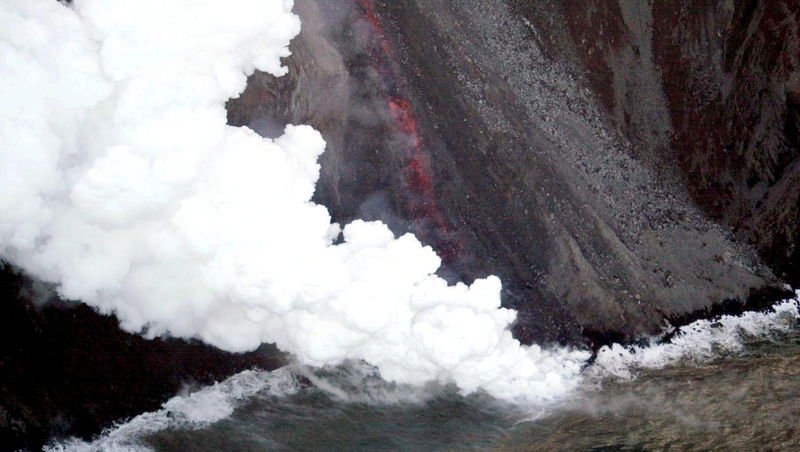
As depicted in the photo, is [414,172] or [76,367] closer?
[76,367]

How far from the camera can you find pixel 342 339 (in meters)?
6.16

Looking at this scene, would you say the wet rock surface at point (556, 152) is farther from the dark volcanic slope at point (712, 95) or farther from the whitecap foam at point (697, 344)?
the whitecap foam at point (697, 344)

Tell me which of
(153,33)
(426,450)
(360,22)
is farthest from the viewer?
(360,22)

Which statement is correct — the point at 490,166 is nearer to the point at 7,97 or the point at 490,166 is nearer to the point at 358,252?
the point at 358,252

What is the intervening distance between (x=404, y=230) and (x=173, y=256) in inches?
89.1

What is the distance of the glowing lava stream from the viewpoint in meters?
6.94

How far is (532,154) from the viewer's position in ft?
23.4

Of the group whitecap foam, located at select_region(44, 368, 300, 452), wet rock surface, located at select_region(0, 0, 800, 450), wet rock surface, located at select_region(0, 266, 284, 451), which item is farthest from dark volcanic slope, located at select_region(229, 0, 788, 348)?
wet rock surface, located at select_region(0, 266, 284, 451)

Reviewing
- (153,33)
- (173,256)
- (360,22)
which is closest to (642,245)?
(360,22)

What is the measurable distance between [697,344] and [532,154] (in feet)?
8.73

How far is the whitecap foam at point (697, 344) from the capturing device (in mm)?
7109

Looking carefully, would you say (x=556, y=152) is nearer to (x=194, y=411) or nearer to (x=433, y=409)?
(x=433, y=409)

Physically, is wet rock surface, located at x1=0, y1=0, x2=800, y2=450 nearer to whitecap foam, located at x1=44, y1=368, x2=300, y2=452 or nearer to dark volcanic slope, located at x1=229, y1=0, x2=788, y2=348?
dark volcanic slope, located at x1=229, y1=0, x2=788, y2=348

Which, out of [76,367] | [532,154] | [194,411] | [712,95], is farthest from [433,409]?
[712,95]
